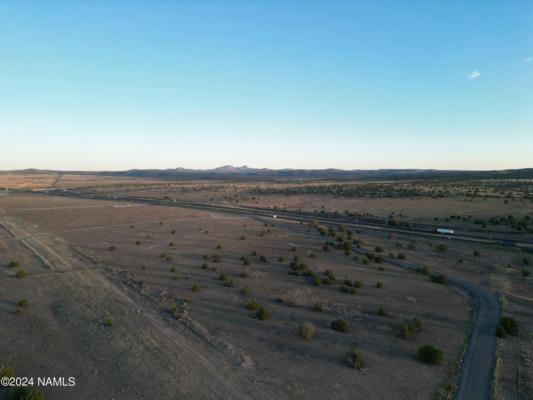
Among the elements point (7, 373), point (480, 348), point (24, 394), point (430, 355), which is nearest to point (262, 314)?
point (430, 355)

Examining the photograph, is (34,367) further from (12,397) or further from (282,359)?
(282,359)

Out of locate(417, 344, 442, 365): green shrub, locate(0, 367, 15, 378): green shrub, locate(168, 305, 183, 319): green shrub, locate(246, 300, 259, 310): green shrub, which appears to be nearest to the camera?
locate(0, 367, 15, 378): green shrub

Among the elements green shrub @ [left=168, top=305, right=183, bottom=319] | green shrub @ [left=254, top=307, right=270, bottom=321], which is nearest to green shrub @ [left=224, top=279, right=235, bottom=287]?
green shrub @ [left=168, top=305, right=183, bottom=319]

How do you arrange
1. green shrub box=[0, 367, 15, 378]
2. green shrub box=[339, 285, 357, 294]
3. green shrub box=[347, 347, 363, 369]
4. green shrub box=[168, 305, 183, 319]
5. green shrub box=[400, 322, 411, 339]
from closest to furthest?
green shrub box=[0, 367, 15, 378], green shrub box=[347, 347, 363, 369], green shrub box=[400, 322, 411, 339], green shrub box=[168, 305, 183, 319], green shrub box=[339, 285, 357, 294]

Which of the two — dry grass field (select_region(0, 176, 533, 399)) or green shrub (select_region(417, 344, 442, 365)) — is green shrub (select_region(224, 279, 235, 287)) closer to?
dry grass field (select_region(0, 176, 533, 399))

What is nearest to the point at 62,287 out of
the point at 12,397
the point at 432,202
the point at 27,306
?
the point at 27,306

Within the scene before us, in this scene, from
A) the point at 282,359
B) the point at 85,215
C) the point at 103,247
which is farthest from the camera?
the point at 85,215
